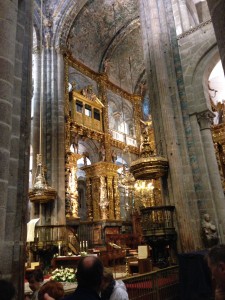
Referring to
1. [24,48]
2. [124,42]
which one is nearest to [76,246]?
[24,48]

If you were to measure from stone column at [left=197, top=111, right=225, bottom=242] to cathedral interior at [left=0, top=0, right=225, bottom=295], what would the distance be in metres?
0.03

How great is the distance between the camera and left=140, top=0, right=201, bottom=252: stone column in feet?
28.8

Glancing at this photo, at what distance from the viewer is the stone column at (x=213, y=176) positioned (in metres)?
9.16

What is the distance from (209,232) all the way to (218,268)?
7312mm

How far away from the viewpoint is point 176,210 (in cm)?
888

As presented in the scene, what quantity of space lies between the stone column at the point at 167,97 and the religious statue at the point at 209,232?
0.28 meters

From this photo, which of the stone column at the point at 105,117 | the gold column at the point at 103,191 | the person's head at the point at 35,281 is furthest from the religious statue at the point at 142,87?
the person's head at the point at 35,281

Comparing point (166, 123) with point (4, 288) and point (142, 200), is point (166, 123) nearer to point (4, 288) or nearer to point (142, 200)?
point (4, 288)

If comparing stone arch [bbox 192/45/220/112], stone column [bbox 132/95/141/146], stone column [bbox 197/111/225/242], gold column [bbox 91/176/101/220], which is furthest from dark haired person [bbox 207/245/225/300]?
stone column [bbox 132/95/141/146]

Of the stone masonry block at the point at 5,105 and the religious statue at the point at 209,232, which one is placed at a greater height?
the stone masonry block at the point at 5,105

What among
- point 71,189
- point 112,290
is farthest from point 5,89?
point 71,189

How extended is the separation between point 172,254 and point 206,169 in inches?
117

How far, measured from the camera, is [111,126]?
2228cm

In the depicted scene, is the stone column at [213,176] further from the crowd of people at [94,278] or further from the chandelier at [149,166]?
the crowd of people at [94,278]
